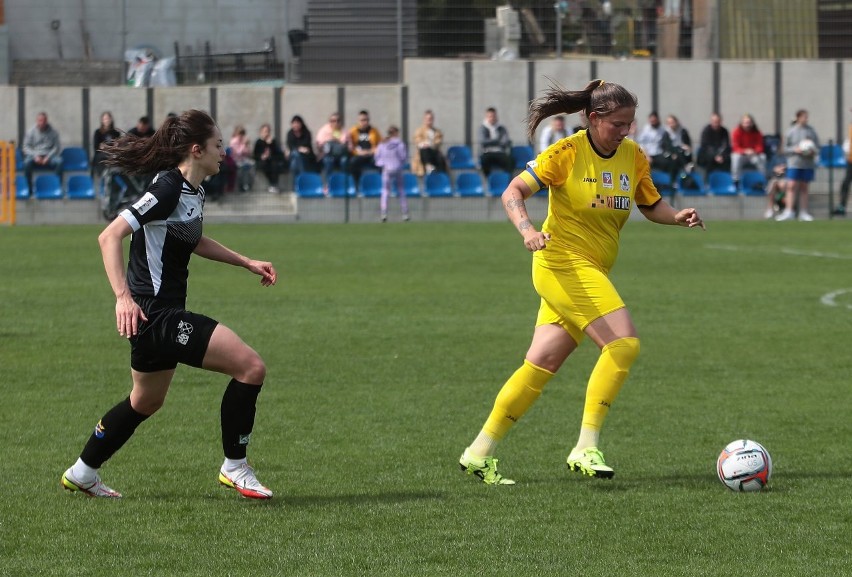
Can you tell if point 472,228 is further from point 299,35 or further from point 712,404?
point 712,404

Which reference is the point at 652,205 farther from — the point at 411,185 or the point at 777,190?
the point at 777,190

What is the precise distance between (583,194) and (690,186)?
2180 cm

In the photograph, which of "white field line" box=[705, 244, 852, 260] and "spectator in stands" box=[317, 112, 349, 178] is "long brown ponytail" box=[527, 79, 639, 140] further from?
"spectator in stands" box=[317, 112, 349, 178]

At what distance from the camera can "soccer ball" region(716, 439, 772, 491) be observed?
6.09 metres

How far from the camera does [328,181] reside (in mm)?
27250

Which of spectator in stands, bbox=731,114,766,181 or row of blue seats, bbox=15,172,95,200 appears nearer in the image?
row of blue seats, bbox=15,172,95,200

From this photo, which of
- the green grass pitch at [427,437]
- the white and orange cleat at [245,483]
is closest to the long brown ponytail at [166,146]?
the white and orange cleat at [245,483]

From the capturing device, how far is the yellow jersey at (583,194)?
6.32 m

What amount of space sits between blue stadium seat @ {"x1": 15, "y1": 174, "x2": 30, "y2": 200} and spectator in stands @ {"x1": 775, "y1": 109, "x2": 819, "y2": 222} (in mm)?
14910

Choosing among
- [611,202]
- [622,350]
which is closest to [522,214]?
[611,202]

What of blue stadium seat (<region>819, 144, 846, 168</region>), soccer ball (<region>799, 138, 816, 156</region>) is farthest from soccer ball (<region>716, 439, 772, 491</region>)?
blue stadium seat (<region>819, 144, 846, 168</region>)

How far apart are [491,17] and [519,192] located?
83.4ft

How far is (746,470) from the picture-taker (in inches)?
240

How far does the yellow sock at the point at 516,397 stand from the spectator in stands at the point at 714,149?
2233cm
